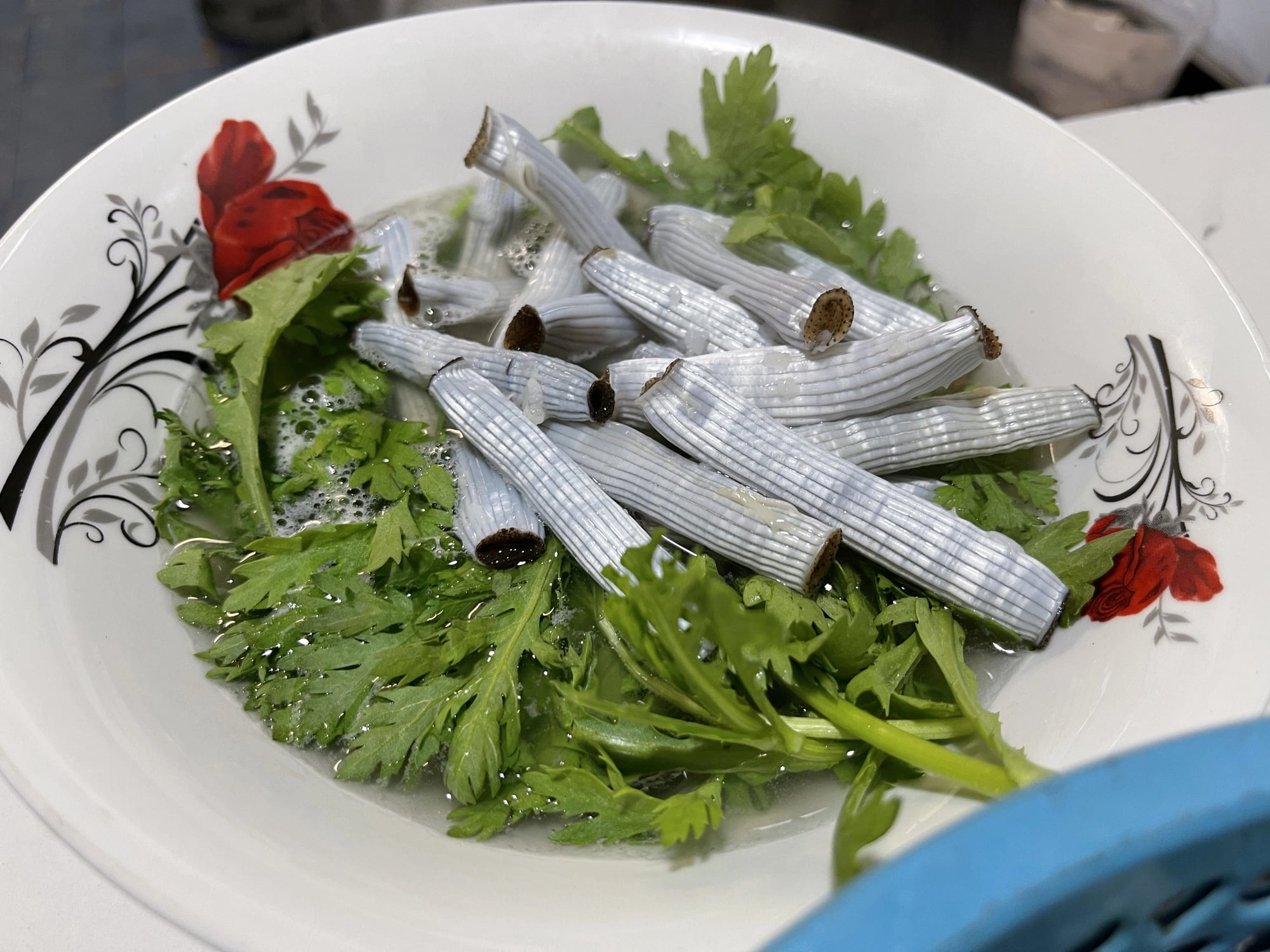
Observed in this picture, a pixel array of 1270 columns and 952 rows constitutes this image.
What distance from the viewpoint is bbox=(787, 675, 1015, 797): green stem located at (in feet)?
2.09

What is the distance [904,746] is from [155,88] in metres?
1.85

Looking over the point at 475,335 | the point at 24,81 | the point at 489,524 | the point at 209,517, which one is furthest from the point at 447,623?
the point at 24,81

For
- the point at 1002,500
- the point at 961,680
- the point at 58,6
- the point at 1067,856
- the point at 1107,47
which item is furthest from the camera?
the point at 58,6

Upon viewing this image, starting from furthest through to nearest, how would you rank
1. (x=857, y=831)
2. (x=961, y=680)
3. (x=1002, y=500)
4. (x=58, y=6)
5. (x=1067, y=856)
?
(x=58, y=6) < (x=1002, y=500) < (x=961, y=680) < (x=857, y=831) < (x=1067, y=856)

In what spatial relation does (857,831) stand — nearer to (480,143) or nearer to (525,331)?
(525,331)

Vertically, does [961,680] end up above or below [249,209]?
below

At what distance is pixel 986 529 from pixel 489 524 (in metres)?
0.49

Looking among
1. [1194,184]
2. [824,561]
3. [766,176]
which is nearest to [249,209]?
[766,176]

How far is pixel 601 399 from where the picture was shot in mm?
824

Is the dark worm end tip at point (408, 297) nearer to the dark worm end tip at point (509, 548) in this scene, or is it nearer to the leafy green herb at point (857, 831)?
the dark worm end tip at point (509, 548)

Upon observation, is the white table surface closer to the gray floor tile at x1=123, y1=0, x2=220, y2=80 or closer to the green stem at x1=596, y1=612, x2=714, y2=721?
the green stem at x1=596, y1=612, x2=714, y2=721

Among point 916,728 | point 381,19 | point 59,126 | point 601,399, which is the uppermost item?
point 381,19

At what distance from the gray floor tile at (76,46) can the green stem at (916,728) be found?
1.85m

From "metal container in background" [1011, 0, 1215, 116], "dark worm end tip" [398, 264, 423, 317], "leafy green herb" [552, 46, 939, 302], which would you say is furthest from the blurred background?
"dark worm end tip" [398, 264, 423, 317]
